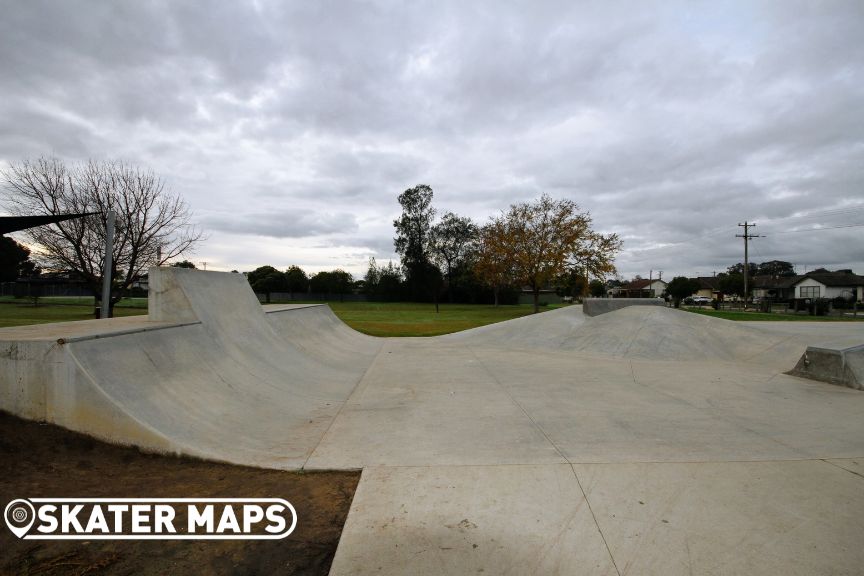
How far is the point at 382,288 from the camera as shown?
71.5m

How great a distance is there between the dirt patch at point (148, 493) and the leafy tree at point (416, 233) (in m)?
56.2

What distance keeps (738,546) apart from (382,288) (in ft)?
228

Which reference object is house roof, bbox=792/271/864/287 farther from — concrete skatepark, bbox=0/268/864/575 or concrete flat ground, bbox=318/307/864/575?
concrete flat ground, bbox=318/307/864/575

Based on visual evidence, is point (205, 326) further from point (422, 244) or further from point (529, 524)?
point (422, 244)

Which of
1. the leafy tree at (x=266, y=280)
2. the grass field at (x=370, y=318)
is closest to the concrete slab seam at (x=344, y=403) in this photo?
Result: the grass field at (x=370, y=318)

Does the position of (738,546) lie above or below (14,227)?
below

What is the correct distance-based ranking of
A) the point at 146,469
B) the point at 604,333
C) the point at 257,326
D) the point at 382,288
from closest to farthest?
1. the point at 146,469
2. the point at 257,326
3. the point at 604,333
4. the point at 382,288

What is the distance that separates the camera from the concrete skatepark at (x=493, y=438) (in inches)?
113

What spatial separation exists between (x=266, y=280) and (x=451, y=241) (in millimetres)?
25014

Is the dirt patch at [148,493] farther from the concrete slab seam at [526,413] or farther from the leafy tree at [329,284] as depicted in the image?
the leafy tree at [329,284]

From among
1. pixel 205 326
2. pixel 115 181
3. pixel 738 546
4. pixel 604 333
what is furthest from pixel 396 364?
pixel 115 181

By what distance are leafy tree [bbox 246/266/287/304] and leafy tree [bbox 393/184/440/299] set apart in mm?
16568

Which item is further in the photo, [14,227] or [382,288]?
[382,288]

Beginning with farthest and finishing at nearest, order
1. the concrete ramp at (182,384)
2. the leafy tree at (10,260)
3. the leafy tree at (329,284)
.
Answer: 1. the leafy tree at (329,284)
2. the leafy tree at (10,260)
3. the concrete ramp at (182,384)
